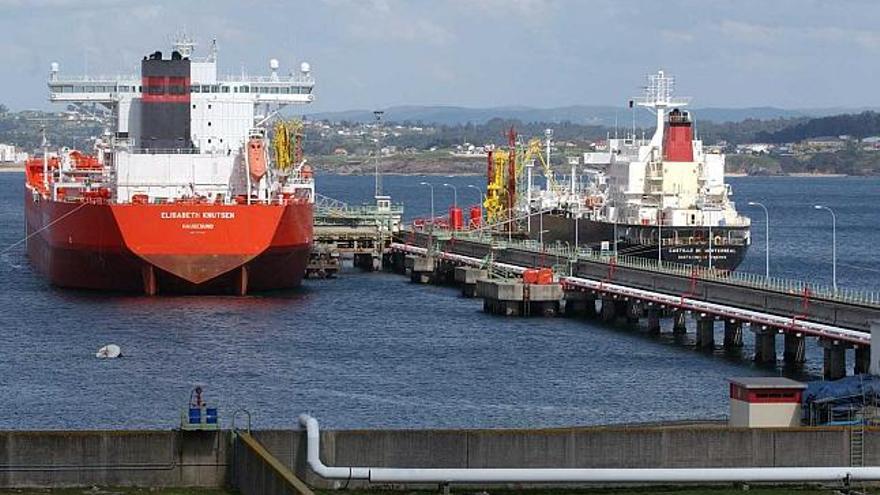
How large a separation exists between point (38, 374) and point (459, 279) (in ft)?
115

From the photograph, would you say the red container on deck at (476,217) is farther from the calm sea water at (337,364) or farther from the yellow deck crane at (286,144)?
the calm sea water at (337,364)

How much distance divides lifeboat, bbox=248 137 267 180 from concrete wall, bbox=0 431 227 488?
4307 centimetres

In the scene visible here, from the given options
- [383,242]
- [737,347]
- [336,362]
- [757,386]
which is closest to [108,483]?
[757,386]

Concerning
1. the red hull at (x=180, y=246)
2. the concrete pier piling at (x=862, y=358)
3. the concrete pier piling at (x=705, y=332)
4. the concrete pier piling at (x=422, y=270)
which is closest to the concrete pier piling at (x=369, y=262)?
the concrete pier piling at (x=422, y=270)

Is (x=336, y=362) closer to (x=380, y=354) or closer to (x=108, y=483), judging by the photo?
(x=380, y=354)

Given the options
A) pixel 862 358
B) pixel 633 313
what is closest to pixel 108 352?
pixel 862 358

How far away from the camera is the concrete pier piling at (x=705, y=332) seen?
61.8 metres

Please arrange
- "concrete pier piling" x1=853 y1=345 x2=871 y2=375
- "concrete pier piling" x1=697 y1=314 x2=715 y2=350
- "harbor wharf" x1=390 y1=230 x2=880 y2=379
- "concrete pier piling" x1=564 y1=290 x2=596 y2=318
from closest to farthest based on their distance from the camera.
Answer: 1. "concrete pier piling" x1=853 y1=345 x2=871 y2=375
2. "harbor wharf" x1=390 y1=230 x2=880 y2=379
3. "concrete pier piling" x1=697 y1=314 x2=715 y2=350
4. "concrete pier piling" x1=564 y1=290 x2=596 y2=318

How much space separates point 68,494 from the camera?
30.7 meters

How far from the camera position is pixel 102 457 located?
103 feet

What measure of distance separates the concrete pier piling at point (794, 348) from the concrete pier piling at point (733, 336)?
15.4ft

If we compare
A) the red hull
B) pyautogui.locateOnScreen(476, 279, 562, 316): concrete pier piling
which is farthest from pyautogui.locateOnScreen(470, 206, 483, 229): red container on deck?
pyautogui.locateOnScreen(476, 279, 562, 316): concrete pier piling

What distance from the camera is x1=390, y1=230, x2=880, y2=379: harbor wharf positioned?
54.1 metres

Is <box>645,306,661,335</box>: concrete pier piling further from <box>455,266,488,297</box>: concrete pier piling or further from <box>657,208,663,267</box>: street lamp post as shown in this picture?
<box>455,266,488,297</box>: concrete pier piling
